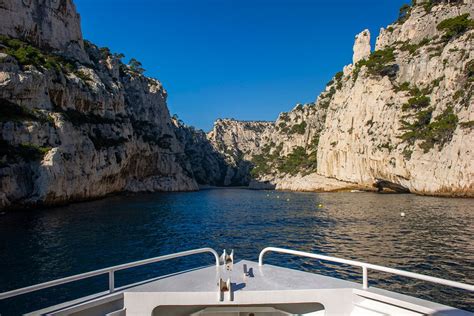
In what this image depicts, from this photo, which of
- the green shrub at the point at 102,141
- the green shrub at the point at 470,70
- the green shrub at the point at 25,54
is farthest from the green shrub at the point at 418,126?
the green shrub at the point at 25,54

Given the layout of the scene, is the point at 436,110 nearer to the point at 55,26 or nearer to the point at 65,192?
the point at 65,192

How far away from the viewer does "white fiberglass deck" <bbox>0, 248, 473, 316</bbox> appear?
521 cm

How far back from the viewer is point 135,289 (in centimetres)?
577

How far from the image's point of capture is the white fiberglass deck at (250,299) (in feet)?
17.1

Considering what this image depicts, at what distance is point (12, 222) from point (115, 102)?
163ft

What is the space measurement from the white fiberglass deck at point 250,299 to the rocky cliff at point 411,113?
56544 millimetres

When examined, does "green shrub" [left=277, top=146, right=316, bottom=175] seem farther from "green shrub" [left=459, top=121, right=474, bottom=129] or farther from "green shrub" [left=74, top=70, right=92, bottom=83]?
"green shrub" [left=74, top=70, right=92, bottom=83]

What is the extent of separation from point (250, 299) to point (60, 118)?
57.5m

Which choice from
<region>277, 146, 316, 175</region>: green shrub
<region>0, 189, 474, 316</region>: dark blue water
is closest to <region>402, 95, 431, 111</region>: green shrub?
<region>0, 189, 474, 316</region>: dark blue water

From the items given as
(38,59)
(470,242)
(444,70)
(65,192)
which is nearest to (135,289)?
(470,242)

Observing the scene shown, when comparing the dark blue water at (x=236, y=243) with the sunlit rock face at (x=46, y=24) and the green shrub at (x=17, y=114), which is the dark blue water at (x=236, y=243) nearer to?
the green shrub at (x=17, y=114)

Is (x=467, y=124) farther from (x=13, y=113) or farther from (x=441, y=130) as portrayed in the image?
(x=13, y=113)

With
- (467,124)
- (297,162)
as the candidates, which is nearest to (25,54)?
(467,124)

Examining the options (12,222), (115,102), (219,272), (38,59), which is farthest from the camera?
(115,102)
